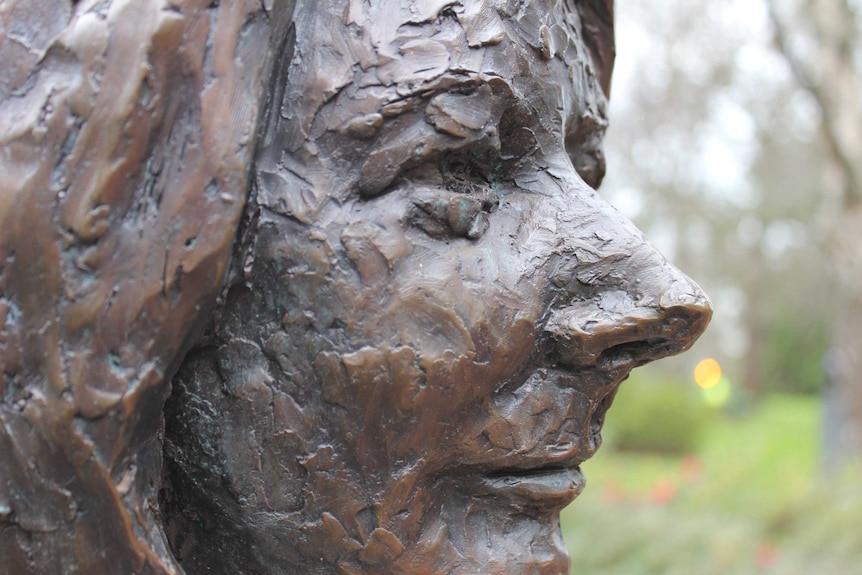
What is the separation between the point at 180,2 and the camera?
36.4 inches

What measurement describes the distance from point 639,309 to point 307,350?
40 cm

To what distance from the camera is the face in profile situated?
3.36ft

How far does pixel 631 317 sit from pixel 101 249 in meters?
0.61

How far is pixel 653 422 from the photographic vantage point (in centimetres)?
980

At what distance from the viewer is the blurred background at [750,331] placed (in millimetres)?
4594

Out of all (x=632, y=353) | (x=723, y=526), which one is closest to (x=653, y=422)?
(x=723, y=526)

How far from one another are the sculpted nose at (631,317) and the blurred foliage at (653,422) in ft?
28.5

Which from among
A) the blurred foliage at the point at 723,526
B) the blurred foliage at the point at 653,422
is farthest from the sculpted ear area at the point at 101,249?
the blurred foliage at the point at 653,422

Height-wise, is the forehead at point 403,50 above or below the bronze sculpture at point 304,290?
above

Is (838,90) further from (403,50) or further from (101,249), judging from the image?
(101,249)

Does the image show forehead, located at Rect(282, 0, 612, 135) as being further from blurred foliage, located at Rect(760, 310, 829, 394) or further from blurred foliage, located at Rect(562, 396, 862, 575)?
blurred foliage, located at Rect(760, 310, 829, 394)

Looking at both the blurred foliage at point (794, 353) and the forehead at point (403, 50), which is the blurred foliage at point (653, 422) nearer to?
the blurred foliage at point (794, 353)

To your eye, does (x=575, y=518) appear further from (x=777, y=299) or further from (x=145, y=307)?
(x=777, y=299)

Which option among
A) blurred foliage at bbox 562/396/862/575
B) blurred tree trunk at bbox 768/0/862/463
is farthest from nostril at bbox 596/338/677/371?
blurred tree trunk at bbox 768/0/862/463
